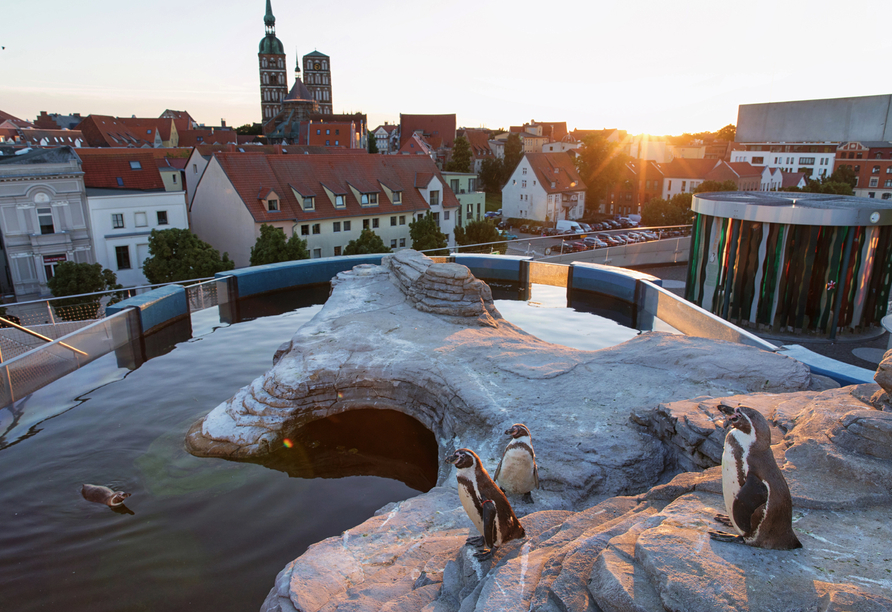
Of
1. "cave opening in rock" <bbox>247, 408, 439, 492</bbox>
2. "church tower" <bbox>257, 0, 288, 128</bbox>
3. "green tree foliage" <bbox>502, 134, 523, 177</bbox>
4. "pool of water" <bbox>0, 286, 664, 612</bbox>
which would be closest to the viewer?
"pool of water" <bbox>0, 286, 664, 612</bbox>

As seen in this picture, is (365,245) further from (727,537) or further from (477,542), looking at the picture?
(727,537)

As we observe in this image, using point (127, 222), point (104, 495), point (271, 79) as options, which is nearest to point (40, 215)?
point (127, 222)

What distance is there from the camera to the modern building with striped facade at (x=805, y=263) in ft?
73.0

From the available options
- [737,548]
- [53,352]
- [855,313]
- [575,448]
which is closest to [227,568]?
[575,448]

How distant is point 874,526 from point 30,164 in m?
48.1

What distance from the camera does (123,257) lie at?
4328 cm

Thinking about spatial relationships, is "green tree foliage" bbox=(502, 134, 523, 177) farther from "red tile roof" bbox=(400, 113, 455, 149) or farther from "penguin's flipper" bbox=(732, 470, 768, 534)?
"penguin's flipper" bbox=(732, 470, 768, 534)

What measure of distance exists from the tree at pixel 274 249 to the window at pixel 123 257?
44.3ft

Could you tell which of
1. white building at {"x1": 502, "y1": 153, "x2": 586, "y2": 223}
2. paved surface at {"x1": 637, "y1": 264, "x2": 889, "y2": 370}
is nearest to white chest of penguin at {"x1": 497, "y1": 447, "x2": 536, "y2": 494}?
paved surface at {"x1": 637, "y1": 264, "x2": 889, "y2": 370}

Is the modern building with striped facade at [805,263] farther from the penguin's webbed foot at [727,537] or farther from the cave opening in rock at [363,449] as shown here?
the penguin's webbed foot at [727,537]

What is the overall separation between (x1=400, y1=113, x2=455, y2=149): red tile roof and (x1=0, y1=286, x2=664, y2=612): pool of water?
94.9m

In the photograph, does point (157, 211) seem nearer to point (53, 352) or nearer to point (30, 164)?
point (30, 164)

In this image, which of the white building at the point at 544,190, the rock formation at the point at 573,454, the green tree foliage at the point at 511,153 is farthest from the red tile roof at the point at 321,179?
the green tree foliage at the point at 511,153

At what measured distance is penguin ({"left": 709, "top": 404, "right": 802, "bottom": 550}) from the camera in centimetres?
522
